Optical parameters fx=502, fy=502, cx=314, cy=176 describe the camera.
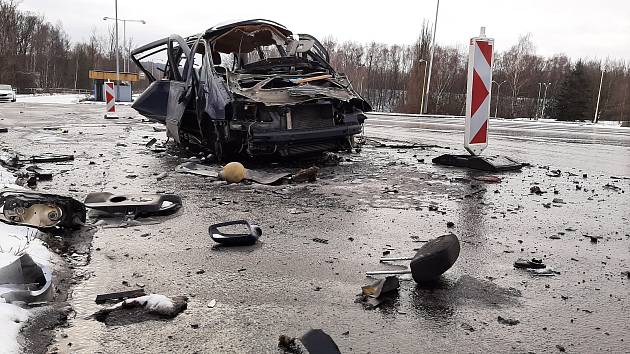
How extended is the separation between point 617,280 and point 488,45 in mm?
5220

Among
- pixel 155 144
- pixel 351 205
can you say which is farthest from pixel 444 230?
pixel 155 144

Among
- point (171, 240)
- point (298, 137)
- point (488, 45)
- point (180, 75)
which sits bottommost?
point (171, 240)

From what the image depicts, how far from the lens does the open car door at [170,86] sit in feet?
27.2

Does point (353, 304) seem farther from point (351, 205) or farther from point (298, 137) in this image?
point (298, 137)

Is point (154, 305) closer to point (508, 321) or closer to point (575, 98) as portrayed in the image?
point (508, 321)

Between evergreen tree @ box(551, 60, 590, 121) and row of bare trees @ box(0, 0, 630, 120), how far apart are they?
114 mm

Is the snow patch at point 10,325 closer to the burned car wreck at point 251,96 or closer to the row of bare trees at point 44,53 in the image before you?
the burned car wreck at point 251,96

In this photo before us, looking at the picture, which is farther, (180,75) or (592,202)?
(180,75)

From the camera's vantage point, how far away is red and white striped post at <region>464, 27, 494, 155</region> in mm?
7539

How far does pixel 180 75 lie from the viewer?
862 cm

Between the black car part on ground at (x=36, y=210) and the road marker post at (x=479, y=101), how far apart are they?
555 cm

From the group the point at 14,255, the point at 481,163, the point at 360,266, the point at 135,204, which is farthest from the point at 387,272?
the point at 481,163

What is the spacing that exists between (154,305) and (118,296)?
28 centimetres

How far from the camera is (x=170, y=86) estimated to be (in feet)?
28.7
